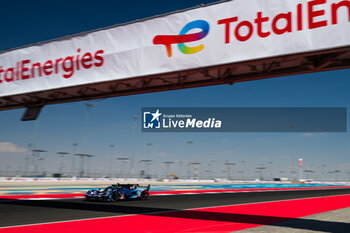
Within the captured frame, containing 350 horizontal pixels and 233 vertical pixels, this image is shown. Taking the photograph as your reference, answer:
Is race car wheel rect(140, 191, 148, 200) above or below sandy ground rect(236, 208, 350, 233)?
below

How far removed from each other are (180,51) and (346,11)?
149 inches

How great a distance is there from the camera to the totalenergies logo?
755 centimetres

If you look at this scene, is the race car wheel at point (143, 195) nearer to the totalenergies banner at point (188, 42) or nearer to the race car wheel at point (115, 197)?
the race car wheel at point (115, 197)

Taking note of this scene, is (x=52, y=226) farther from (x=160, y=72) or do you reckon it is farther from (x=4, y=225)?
(x=160, y=72)

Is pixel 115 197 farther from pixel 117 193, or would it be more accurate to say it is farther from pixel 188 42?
pixel 188 42

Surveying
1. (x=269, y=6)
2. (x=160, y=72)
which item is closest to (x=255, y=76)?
(x=269, y=6)

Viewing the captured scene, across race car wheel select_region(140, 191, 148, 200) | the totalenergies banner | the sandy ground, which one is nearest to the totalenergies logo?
the totalenergies banner

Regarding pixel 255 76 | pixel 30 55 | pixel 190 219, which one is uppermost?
pixel 30 55

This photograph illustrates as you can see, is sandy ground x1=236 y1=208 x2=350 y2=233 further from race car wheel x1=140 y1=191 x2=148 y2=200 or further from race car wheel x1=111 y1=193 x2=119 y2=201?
race car wheel x1=140 y1=191 x2=148 y2=200

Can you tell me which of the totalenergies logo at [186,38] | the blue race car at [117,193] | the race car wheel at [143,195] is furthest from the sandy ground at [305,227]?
the race car wheel at [143,195]

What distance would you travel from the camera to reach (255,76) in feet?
26.9

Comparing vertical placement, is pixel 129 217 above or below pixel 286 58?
below

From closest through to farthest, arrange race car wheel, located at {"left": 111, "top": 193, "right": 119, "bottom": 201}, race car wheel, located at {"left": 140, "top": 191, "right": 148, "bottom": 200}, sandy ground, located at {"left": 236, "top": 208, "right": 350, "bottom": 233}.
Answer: sandy ground, located at {"left": 236, "top": 208, "right": 350, "bottom": 233}, race car wheel, located at {"left": 111, "top": 193, "right": 119, "bottom": 201}, race car wheel, located at {"left": 140, "top": 191, "right": 148, "bottom": 200}

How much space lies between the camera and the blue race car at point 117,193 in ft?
54.2
